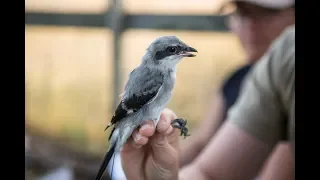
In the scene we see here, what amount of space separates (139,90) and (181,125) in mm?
130

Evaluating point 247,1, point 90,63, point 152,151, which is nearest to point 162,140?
point 152,151

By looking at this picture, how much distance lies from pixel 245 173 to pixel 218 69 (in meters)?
0.25

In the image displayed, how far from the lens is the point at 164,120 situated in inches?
39.9

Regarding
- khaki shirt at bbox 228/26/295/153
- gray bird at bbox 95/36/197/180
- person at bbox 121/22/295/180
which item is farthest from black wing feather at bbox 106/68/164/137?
khaki shirt at bbox 228/26/295/153

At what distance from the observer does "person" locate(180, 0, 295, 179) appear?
109 centimetres

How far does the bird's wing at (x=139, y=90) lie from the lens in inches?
38.9

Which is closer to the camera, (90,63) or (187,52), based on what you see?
(187,52)

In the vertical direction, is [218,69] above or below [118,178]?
above

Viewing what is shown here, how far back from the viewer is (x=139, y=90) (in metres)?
1.00

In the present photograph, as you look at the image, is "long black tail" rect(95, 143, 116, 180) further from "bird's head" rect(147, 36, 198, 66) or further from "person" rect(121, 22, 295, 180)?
"bird's head" rect(147, 36, 198, 66)

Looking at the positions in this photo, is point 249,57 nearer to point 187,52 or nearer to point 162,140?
point 187,52

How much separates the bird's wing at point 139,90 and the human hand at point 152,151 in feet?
0.15
